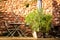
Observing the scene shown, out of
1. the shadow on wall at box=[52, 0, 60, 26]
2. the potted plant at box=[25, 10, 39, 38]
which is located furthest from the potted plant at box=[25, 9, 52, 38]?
the shadow on wall at box=[52, 0, 60, 26]

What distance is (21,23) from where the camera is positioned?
12.0 metres

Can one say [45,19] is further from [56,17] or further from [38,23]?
[56,17]

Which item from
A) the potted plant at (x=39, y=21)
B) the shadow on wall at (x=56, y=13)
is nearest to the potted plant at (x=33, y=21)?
the potted plant at (x=39, y=21)

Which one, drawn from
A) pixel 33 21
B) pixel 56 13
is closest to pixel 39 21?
pixel 33 21

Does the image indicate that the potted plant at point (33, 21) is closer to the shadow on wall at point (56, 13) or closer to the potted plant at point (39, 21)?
the potted plant at point (39, 21)

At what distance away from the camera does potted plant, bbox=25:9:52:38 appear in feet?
36.4

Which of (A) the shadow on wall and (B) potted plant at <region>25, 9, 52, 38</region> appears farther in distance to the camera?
(A) the shadow on wall

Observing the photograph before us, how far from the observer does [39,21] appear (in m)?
11.1

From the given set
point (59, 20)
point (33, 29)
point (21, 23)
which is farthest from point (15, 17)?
point (59, 20)

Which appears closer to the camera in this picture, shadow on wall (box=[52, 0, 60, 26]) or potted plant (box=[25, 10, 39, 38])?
potted plant (box=[25, 10, 39, 38])

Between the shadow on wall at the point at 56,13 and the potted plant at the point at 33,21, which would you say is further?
the shadow on wall at the point at 56,13

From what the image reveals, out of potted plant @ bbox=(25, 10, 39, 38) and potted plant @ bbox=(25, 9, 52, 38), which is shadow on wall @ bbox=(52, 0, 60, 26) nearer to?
potted plant @ bbox=(25, 9, 52, 38)

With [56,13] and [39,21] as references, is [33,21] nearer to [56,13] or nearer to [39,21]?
[39,21]

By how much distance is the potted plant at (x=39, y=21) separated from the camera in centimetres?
1110
